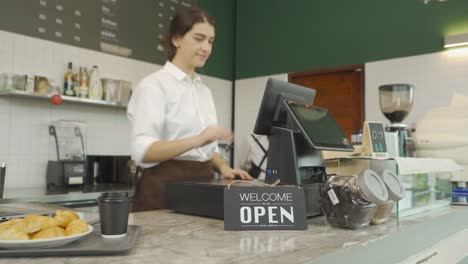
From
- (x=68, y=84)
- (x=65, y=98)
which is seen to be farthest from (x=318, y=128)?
(x=68, y=84)

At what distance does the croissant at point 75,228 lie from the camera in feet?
2.50

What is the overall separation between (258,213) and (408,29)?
3.43 meters

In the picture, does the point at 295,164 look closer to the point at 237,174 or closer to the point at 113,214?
the point at 237,174

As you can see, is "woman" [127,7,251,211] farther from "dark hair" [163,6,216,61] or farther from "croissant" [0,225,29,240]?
"croissant" [0,225,29,240]

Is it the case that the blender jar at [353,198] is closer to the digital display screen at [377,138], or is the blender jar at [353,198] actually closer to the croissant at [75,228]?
the digital display screen at [377,138]

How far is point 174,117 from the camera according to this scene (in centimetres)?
172

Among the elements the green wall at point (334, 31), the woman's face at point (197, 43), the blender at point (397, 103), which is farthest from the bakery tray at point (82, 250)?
the green wall at point (334, 31)

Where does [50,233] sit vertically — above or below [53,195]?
above

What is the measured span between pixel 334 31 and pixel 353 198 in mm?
3579

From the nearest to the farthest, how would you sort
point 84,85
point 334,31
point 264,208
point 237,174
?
point 264,208 < point 237,174 < point 84,85 < point 334,31

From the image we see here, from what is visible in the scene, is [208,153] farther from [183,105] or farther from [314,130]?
[314,130]

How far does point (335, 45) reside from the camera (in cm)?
429

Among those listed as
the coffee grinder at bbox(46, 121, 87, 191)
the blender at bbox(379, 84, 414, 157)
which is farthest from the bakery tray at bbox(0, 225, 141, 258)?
the coffee grinder at bbox(46, 121, 87, 191)

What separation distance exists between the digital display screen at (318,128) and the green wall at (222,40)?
3.48m
